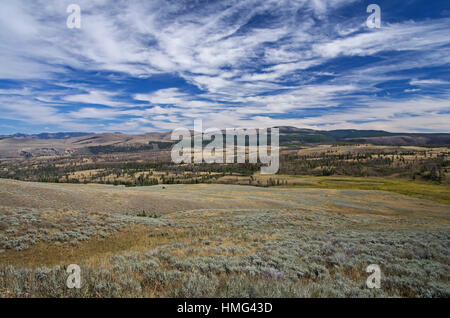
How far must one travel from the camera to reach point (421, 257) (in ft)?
31.9

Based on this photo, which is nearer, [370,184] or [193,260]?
[193,260]

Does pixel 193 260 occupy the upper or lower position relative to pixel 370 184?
upper

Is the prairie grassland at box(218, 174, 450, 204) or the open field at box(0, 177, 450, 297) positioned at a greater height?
the open field at box(0, 177, 450, 297)

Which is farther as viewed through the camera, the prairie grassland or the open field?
the prairie grassland

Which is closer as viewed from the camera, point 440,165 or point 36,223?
point 36,223

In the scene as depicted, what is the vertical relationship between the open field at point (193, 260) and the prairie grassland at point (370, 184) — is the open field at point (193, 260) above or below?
above

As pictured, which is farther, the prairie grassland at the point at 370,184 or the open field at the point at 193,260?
the prairie grassland at the point at 370,184

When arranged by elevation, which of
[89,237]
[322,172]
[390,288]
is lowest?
[322,172]
